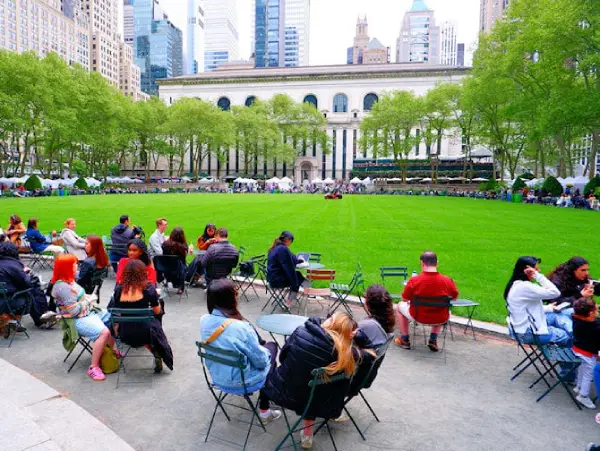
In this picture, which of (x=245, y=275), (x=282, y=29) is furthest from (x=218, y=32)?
(x=245, y=275)

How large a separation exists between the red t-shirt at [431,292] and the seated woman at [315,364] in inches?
104

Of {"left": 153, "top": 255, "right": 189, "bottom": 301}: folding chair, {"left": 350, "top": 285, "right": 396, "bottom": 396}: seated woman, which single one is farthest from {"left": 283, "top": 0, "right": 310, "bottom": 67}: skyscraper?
{"left": 350, "top": 285, "right": 396, "bottom": 396}: seated woman

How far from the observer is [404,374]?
557 cm

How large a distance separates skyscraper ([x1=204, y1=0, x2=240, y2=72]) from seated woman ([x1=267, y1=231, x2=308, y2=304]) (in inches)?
7752

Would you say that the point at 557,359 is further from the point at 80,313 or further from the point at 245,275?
the point at 245,275

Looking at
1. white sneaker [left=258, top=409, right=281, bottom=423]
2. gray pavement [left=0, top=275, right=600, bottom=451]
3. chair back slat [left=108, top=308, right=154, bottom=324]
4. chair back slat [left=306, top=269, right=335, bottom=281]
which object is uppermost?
chair back slat [left=108, top=308, right=154, bottom=324]

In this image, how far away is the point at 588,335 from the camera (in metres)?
4.80

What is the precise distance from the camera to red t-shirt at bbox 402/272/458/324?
6.10 m

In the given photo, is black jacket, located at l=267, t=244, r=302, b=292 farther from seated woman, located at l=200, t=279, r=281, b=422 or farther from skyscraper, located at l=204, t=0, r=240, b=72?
skyscraper, located at l=204, t=0, r=240, b=72

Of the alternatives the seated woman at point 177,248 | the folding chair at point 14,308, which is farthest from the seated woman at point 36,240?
the folding chair at point 14,308

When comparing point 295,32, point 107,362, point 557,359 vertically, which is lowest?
point 107,362

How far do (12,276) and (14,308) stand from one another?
47 cm

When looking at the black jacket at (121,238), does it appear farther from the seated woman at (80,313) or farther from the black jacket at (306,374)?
the black jacket at (306,374)

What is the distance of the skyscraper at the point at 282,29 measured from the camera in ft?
550
